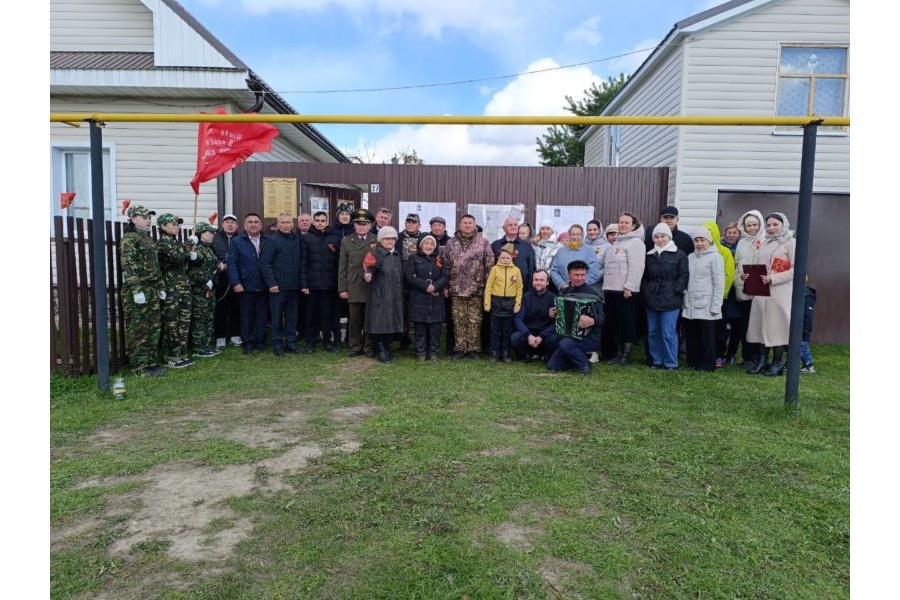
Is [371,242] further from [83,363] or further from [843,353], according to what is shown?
[843,353]

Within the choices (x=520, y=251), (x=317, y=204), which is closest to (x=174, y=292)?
(x=317, y=204)

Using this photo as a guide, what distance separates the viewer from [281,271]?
7.71m

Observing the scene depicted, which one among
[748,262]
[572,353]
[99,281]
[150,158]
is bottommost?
[572,353]

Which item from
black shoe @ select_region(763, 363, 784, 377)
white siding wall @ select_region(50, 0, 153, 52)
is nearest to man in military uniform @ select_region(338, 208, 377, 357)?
black shoe @ select_region(763, 363, 784, 377)

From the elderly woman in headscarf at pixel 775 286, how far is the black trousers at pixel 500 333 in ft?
9.98

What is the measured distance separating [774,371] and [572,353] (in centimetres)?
260

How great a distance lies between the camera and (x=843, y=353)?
29.7 feet

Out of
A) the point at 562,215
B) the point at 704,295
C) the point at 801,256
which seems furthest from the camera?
the point at 562,215

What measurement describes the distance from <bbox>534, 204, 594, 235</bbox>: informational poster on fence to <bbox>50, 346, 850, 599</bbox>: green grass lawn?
495 cm

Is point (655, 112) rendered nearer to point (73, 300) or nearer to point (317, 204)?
point (317, 204)

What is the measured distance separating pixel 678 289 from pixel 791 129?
5484 mm

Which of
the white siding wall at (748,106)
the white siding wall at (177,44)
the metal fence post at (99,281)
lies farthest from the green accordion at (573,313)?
the white siding wall at (177,44)

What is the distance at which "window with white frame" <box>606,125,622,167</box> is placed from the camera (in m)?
16.0

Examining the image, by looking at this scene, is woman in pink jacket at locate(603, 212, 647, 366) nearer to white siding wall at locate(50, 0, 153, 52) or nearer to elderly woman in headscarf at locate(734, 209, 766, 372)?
elderly woman in headscarf at locate(734, 209, 766, 372)
